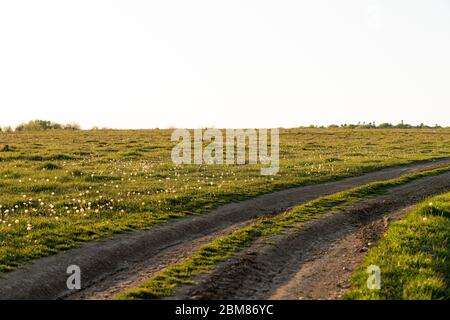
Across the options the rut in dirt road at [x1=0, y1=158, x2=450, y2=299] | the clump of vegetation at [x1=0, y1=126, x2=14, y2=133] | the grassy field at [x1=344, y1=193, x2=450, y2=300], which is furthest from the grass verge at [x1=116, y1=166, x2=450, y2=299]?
the clump of vegetation at [x1=0, y1=126, x2=14, y2=133]

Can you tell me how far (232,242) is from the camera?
596 inches

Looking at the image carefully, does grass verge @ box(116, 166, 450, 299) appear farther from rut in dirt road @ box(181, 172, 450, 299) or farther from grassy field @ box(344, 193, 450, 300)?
grassy field @ box(344, 193, 450, 300)

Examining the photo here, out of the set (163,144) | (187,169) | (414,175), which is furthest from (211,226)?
(163,144)

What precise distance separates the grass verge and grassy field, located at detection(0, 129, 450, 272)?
131 inches

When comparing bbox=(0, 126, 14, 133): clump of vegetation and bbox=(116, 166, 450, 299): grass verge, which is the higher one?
bbox=(0, 126, 14, 133): clump of vegetation

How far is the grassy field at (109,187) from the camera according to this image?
53.3 feet

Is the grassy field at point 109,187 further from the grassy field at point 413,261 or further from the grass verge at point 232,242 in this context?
the grassy field at point 413,261

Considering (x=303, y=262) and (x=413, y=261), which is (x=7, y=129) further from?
(x=413, y=261)

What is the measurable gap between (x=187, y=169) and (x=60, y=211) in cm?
1338

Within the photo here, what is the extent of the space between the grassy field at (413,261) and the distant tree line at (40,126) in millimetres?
67385

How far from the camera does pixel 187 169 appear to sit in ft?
105

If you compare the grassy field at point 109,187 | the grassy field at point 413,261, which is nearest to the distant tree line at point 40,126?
the grassy field at point 109,187

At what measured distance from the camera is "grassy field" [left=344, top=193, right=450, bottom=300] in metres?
10.7
